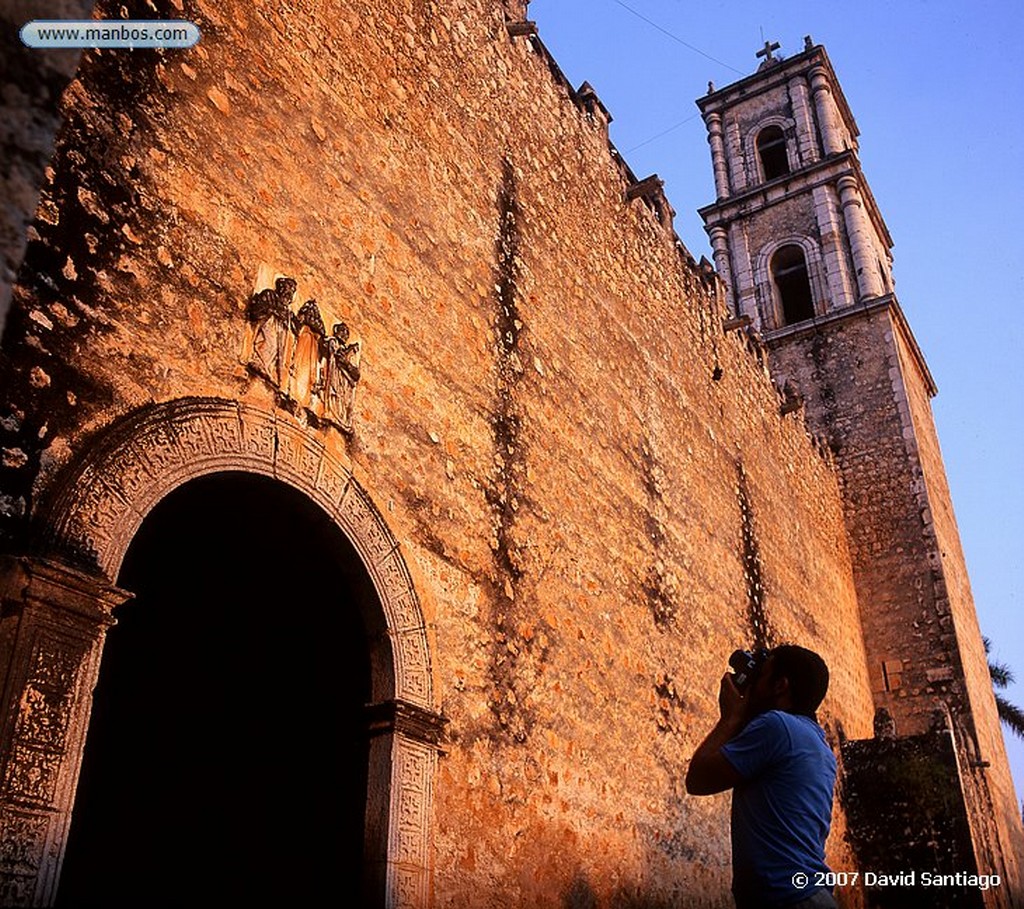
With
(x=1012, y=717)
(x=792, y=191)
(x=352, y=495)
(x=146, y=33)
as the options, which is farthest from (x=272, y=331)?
(x=1012, y=717)

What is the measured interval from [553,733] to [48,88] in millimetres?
4489

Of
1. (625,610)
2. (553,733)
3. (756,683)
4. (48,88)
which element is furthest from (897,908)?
(48,88)

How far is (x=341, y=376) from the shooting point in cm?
434

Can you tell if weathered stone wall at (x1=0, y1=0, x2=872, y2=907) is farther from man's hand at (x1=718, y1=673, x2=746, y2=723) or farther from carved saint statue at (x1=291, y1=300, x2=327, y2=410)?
man's hand at (x1=718, y1=673, x2=746, y2=723)

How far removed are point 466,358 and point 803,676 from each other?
314cm

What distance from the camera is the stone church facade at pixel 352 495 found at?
3.14 metres

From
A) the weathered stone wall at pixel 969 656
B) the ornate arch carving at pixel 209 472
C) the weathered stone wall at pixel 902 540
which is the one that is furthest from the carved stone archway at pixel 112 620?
the weathered stone wall at pixel 902 540

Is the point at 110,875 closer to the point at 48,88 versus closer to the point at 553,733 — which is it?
the point at 553,733

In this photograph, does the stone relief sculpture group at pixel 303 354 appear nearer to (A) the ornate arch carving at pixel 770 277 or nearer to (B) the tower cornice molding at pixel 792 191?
(A) the ornate arch carving at pixel 770 277

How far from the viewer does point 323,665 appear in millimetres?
4438

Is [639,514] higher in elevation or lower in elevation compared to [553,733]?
higher

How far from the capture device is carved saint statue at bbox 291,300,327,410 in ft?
13.4

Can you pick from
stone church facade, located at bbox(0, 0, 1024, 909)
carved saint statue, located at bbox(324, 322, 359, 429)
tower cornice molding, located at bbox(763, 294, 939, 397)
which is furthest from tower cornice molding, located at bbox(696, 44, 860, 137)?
carved saint statue, located at bbox(324, 322, 359, 429)

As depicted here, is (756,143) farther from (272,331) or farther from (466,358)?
(272,331)
